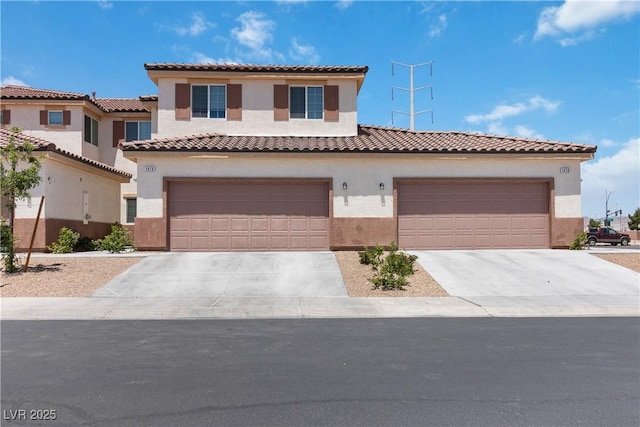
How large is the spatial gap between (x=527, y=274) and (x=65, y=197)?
657 inches

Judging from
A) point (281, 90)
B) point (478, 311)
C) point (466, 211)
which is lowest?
point (478, 311)

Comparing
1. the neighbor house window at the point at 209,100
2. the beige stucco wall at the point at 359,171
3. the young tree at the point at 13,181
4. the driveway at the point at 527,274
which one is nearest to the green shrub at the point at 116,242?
the beige stucco wall at the point at 359,171

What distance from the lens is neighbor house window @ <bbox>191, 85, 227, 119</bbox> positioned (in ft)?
72.5

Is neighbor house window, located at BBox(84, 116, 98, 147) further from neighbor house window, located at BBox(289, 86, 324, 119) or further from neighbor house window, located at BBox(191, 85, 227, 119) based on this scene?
neighbor house window, located at BBox(289, 86, 324, 119)

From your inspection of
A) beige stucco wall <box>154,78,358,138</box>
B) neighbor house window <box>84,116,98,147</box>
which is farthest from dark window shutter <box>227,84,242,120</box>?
neighbor house window <box>84,116,98,147</box>

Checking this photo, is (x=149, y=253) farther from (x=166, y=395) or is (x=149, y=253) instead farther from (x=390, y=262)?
(x=166, y=395)

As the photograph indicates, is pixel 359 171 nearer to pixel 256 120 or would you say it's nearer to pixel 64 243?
pixel 256 120

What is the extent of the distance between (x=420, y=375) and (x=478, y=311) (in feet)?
18.1

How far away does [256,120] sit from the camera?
72.4 ft

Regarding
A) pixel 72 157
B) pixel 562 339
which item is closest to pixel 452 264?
pixel 562 339

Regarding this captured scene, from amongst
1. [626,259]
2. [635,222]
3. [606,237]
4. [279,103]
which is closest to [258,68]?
[279,103]

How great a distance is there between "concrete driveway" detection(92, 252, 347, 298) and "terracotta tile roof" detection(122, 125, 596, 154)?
3.75m

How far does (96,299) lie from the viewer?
42.4 ft

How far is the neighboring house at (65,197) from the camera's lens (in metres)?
19.1
